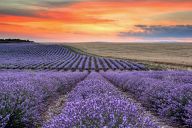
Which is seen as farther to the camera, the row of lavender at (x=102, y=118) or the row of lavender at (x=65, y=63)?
the row of lavender at (x=65, y=63)

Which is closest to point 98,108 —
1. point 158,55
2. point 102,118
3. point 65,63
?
point 102,118

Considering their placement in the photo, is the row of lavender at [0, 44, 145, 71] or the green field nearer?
the row of lavender at [0, 44, 145, 71]

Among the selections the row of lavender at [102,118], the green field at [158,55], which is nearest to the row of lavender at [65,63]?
the green field at [158,55]

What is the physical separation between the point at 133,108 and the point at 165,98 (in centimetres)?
395

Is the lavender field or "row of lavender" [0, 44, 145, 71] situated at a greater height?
the lavender field

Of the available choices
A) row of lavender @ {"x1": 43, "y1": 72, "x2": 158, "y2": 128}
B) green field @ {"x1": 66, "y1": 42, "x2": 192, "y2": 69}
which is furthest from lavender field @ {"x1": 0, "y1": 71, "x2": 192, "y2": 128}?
green field @ {"x1": 66, "y1": 42, "x2": 192, "y2": 69}

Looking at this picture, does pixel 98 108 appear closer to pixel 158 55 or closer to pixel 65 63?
pixel 65 63

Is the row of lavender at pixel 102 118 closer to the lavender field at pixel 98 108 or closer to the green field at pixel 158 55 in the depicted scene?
the lavender field at pixel 98 108

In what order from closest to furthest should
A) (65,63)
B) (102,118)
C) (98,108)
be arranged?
(102,118), (98,108), (65,63)

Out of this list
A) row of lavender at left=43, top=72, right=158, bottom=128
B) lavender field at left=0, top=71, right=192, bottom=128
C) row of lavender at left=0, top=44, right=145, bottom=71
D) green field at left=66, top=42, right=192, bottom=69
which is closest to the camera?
row of lavender at left=43, top=72, right=158, bottom=128

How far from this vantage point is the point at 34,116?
6.64 meters

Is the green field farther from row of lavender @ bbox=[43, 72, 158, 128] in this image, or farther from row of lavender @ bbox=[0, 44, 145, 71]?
row of lavender @ bbox=[43, 72, 158, 128]

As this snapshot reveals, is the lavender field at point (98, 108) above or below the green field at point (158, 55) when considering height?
above

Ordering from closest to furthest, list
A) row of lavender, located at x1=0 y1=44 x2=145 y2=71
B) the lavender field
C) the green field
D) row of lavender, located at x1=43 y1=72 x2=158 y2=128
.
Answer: row of lavender, located at x1=43 y1=72 x2=158 y2=128 → the lavender field → row of lavender, located at x1=0 y1=44 x2=145 y2=71 → the green field
